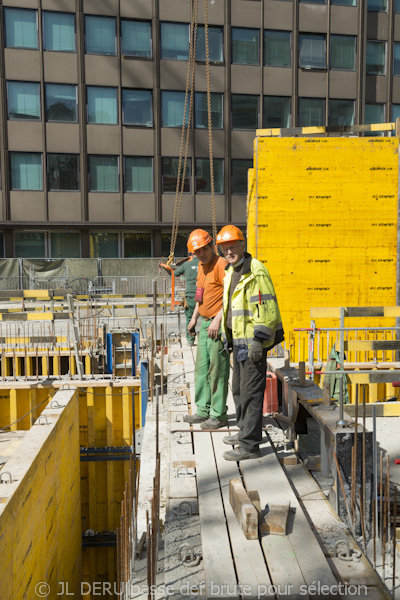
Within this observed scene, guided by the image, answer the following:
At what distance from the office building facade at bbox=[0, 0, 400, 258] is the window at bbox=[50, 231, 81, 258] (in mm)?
59

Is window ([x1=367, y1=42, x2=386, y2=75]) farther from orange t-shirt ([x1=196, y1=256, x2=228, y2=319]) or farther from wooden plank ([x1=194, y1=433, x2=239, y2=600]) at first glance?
wooden plank ([x1=194, y1=433, x2=239, y2=600])

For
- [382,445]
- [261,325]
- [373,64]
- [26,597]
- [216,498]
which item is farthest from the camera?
[373,64]

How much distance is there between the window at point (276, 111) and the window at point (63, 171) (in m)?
11.4

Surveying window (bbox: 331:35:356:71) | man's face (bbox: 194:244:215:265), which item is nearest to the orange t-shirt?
man's face (bbox: 194:244:215:265)

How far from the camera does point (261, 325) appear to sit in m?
4.96

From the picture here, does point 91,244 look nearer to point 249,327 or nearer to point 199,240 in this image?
point 199,240

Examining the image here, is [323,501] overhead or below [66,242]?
below

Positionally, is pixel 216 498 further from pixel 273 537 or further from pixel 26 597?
pixel 26 597

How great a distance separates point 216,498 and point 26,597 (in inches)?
109

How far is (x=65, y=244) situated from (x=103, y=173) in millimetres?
4682

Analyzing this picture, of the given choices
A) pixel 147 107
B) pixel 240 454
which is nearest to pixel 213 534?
pixel 240 454

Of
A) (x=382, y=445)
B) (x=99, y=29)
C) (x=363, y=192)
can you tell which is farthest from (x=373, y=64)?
(x=382, y=445)

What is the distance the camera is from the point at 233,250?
16.8 feet

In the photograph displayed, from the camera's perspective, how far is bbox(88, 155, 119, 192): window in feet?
99.9
